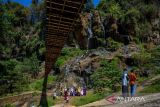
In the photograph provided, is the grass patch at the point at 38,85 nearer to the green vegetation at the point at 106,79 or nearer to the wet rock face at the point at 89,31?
the green vegetation at the point at 106,79

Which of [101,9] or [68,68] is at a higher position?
[101,9]

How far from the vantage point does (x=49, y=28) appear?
14.4 ft

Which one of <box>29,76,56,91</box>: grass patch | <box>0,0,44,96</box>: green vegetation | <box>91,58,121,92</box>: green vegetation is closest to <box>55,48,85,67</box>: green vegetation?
<box>0,0,44,96</box>: green vegetation

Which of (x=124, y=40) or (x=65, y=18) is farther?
(x=124, y=40)

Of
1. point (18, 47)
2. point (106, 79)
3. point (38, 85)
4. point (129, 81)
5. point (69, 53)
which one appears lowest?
point (38, 85)

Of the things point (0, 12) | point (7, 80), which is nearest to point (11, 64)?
point (7, 80)

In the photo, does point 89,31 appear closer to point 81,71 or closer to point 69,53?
point 69,53

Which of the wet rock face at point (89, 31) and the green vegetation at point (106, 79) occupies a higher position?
the wet rock face at point (89, 31)

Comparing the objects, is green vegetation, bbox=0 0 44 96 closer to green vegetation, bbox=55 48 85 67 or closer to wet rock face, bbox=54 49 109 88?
green vegetation, bbox=55 48 85 67

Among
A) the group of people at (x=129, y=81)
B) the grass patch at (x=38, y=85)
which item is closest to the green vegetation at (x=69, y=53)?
the grass patch at (x=38, y=85)

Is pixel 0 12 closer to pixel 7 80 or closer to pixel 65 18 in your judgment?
pixel 7 80

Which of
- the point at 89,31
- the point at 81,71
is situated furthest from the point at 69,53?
the point at 81,71

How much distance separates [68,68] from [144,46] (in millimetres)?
7121

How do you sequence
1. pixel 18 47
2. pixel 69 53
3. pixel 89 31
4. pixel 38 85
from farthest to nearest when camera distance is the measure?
pixel 18 47 → pixel 89 31 → pixel 69 53 → pixel 38 85
